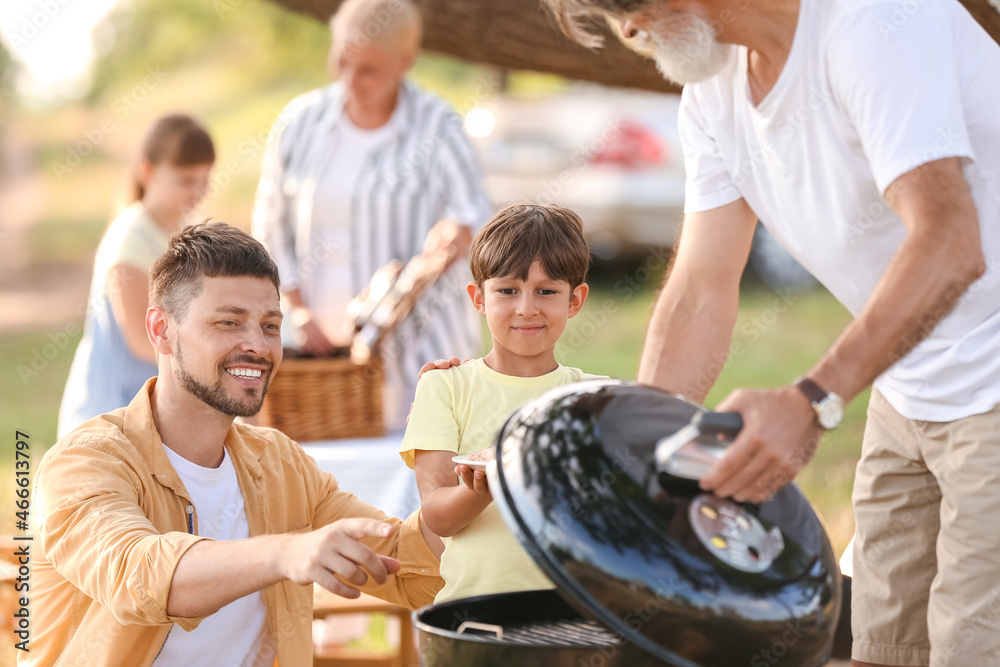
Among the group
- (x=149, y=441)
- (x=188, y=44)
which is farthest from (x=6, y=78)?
(x=149, y=441)

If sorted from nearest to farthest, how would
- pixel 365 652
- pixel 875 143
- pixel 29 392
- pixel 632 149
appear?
1. pixel 875 143
2. pixel 365 652
3. pixel 29 392
4. pixel 632 149

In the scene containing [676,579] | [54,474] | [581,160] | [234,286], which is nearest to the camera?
[676,579]

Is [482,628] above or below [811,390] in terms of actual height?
below

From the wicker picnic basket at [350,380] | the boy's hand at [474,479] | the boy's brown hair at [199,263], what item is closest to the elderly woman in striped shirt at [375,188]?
the wicker picnic basket at [350,380]

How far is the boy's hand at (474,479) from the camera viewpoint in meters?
1.74

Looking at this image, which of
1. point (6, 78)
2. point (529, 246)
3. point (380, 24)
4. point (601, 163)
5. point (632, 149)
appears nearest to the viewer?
point (529, 246)

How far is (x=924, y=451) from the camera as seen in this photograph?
2.10 m

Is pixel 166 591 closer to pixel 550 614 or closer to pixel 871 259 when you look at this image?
pixel 550 614

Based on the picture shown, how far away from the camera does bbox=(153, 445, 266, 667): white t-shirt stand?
2111 millimetres

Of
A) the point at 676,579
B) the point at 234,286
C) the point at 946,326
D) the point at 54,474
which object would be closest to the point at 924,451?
the point at 946,326

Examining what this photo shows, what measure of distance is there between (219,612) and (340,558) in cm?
71

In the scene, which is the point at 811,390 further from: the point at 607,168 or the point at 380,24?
the point at 607,168

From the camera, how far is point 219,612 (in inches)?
85.2

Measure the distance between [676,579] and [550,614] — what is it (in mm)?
480
